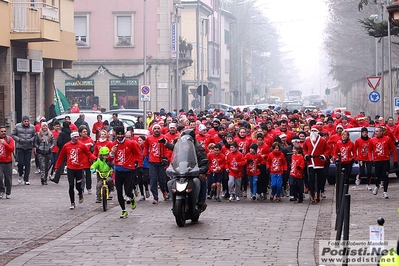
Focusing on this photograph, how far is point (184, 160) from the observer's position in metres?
15.4

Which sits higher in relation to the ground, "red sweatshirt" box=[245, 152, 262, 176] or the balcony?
the balcony

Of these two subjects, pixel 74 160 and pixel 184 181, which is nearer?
pixel 184 181

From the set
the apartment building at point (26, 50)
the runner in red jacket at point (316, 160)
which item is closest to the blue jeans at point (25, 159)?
the apartment building at point (26, 50)

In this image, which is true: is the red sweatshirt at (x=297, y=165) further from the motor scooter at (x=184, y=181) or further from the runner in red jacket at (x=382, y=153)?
the motor scooter at (x=184, y=181)

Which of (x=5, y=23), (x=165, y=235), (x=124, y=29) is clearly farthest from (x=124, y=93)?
(x=165, y=235)

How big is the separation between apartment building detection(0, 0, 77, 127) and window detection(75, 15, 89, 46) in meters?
17.4

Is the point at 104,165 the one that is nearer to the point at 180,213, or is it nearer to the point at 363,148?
the point at 180,213

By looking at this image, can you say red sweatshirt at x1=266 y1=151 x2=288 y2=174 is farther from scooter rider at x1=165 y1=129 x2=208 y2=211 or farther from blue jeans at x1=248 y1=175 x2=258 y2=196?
scooter rider at x1=165 y1=129 x2=208 y2=211

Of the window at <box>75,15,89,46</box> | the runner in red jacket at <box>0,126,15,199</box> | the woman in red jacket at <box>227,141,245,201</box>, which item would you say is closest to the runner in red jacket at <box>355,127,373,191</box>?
the woman in red jacket at <box>227,141,245,201</box>

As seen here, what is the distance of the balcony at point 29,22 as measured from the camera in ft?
101

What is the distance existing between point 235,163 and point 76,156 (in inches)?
146

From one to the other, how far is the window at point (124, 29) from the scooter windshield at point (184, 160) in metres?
40.1

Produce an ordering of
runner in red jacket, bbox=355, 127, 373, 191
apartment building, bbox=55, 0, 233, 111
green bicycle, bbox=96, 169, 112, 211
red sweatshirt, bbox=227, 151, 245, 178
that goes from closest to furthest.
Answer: green bicycle, bbox=96, 169, 112, 211 < red sweatshirt, bbox=227, 151, 245, 178 < runner in red jacket, bbox=355, 127, 373, 191 < apartment building, bbox=55, 0, 233, 111

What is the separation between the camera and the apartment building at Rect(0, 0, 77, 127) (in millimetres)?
30453
